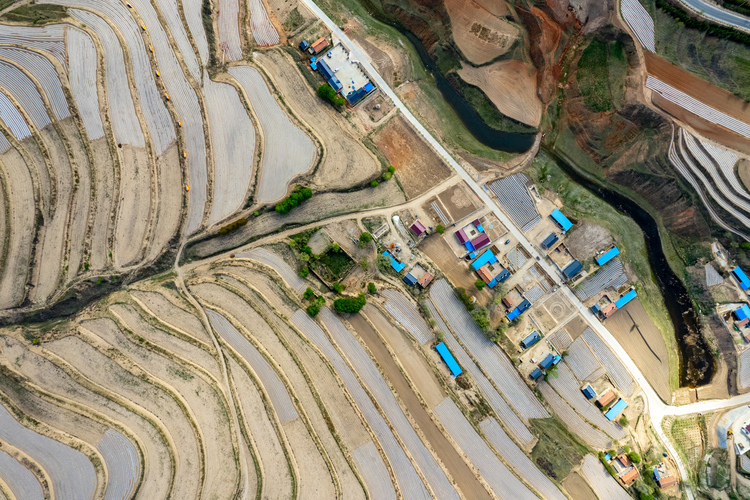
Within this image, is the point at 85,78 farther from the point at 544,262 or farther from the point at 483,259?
the point at 544,262

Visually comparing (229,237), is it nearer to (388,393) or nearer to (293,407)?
(293,407)

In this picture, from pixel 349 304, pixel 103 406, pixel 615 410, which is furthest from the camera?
pixel 615 410

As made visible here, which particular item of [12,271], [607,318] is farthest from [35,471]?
[607,318]

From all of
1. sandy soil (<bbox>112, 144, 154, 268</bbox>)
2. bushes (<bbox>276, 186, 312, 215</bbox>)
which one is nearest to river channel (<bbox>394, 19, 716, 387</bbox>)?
bushes (<bbox>276, 186, 312, 215</bbox>)

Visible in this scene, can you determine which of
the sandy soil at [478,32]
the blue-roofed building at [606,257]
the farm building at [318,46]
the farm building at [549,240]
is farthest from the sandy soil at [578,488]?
the farm building at [318,46]

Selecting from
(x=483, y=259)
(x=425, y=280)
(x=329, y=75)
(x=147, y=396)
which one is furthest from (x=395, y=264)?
(x=147, y=396)

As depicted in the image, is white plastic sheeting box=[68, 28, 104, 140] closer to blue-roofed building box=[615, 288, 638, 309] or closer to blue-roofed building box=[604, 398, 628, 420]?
blue-roofed building box=[615, 288, 638, 309]

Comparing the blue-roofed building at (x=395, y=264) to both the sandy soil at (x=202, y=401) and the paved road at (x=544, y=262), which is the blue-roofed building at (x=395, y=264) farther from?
the sandy soil at (x=202, y=401)
